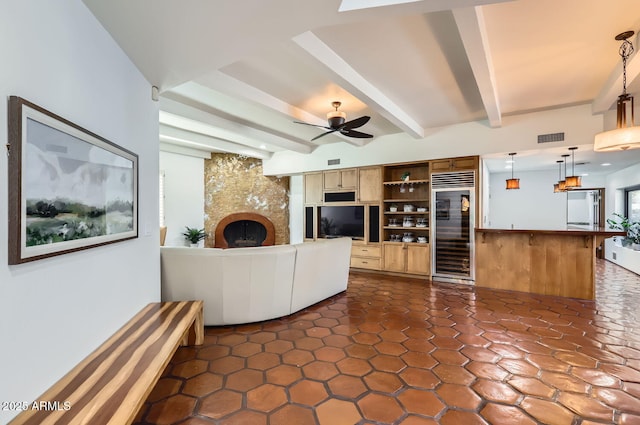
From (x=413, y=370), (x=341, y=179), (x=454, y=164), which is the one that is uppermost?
(x=454, y=164)

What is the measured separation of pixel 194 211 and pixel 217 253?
16.0ft

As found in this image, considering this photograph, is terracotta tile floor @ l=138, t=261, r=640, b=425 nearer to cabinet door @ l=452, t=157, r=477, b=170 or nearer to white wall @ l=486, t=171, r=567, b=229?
cabinet door @ l=452, t=157, r=477, b=170

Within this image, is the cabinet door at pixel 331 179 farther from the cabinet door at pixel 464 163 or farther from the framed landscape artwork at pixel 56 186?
the framed landscape artwork at pixel 56 186

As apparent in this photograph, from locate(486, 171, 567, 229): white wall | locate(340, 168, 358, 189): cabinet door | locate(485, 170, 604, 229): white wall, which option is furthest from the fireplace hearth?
locate(486, 171, 567, 229): white wall

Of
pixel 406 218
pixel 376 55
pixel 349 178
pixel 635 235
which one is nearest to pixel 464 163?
pixel 406 218

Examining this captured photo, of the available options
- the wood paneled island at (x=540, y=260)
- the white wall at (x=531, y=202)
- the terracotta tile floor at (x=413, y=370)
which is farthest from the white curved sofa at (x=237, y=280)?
the white wall at (x=531, y=202)

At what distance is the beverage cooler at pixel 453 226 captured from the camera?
198 inches

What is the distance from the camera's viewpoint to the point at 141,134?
7.61 feet

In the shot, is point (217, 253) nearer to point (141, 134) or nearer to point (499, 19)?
point (141, 134)

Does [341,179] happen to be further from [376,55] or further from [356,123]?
[376,55]

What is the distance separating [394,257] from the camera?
5.71m

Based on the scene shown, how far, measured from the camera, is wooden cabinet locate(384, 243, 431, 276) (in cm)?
541

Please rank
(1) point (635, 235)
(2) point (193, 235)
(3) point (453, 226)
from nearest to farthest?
(3) point (453, 226), (1) point (635, 235), (2) point (193, 235)

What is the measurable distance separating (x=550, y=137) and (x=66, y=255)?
5.79 meters
